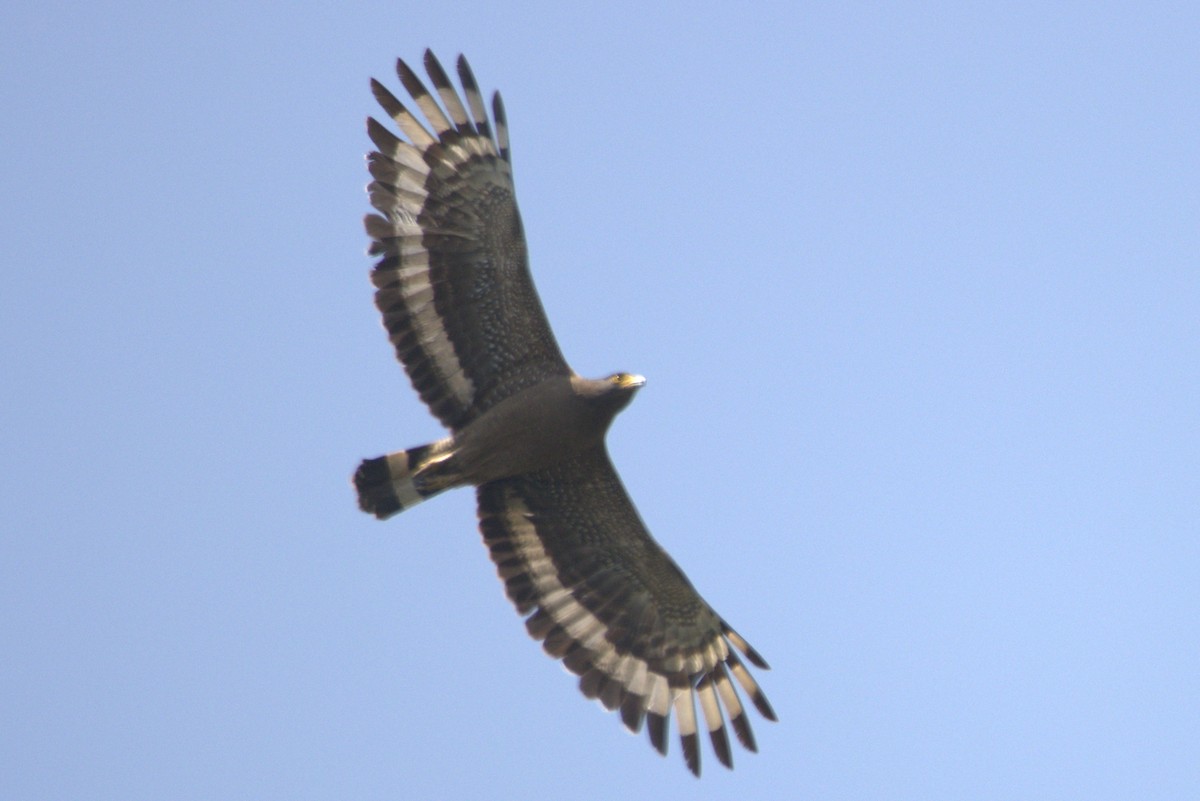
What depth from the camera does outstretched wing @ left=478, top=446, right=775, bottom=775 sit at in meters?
15.5

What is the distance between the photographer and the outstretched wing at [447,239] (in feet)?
47.9

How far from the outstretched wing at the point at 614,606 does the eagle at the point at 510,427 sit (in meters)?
0.01

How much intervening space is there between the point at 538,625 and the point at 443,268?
329 cm

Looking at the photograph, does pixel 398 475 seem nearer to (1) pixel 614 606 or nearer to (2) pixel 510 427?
(2) pixel 510 427

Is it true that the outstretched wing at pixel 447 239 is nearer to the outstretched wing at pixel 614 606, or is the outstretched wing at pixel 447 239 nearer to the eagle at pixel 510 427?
the eagle at pixel 510 427

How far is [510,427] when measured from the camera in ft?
48.5

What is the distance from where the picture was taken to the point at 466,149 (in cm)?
1462

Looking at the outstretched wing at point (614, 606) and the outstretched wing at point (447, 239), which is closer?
the outstretched wing at point (447, 239)

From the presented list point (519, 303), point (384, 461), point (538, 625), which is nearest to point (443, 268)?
point (519, 303)

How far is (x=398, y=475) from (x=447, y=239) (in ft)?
6.59

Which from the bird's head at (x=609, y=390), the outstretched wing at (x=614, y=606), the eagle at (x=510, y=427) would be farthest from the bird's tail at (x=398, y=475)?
the bird's head at (x=609, y=390)

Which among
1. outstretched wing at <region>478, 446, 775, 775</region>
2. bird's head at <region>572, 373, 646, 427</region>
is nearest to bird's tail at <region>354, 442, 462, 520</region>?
outstretched wing at <region>478, 446, 775, 775</region>

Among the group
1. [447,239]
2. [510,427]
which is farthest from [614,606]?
[447,239]

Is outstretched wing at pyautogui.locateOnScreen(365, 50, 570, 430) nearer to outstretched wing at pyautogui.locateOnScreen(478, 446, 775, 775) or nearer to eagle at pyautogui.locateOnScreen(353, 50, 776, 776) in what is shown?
eagle at pyautogui.locateOnScreen(353, 50, 776, 776)
